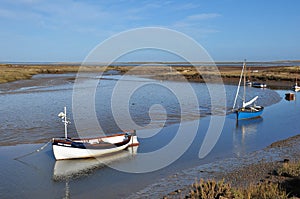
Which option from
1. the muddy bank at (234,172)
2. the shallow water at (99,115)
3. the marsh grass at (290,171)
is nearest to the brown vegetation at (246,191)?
the marsh grass at (290,171)

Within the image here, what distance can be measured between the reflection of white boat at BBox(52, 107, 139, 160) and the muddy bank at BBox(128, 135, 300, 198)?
155 inches

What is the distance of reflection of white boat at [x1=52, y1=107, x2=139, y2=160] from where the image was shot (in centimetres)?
1324

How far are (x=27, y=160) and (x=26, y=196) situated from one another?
363 centimetres

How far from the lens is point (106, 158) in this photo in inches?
549

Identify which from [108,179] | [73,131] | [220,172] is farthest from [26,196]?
[73,131]

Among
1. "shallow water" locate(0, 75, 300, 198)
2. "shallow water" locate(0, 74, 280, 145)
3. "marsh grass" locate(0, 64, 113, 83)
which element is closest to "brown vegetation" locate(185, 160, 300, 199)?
"shallow water" locate(0, 75, 300, 198)

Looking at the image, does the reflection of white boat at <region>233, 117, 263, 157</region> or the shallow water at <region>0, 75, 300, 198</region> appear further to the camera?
the reflection of white boat at <region>233, 117, 263, 157</region>

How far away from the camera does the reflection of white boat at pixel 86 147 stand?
1324 centimetres

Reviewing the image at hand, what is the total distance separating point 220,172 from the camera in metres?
11.6

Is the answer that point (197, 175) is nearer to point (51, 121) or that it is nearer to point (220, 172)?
point (220, 172)

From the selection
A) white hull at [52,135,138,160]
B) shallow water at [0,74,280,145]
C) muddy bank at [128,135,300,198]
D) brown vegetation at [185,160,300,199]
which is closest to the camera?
brown vegetation at [185,160,300,199]

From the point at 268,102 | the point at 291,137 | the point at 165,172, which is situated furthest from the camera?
the point at 268,102

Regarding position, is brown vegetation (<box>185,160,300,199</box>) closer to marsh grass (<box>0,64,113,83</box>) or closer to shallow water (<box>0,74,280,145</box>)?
shallow water (<box>0,74,280,145</box>)

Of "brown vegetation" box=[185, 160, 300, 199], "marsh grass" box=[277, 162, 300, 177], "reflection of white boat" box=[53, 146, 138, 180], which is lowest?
"reflection of white boat" box=[53, 146, 138, 180]
